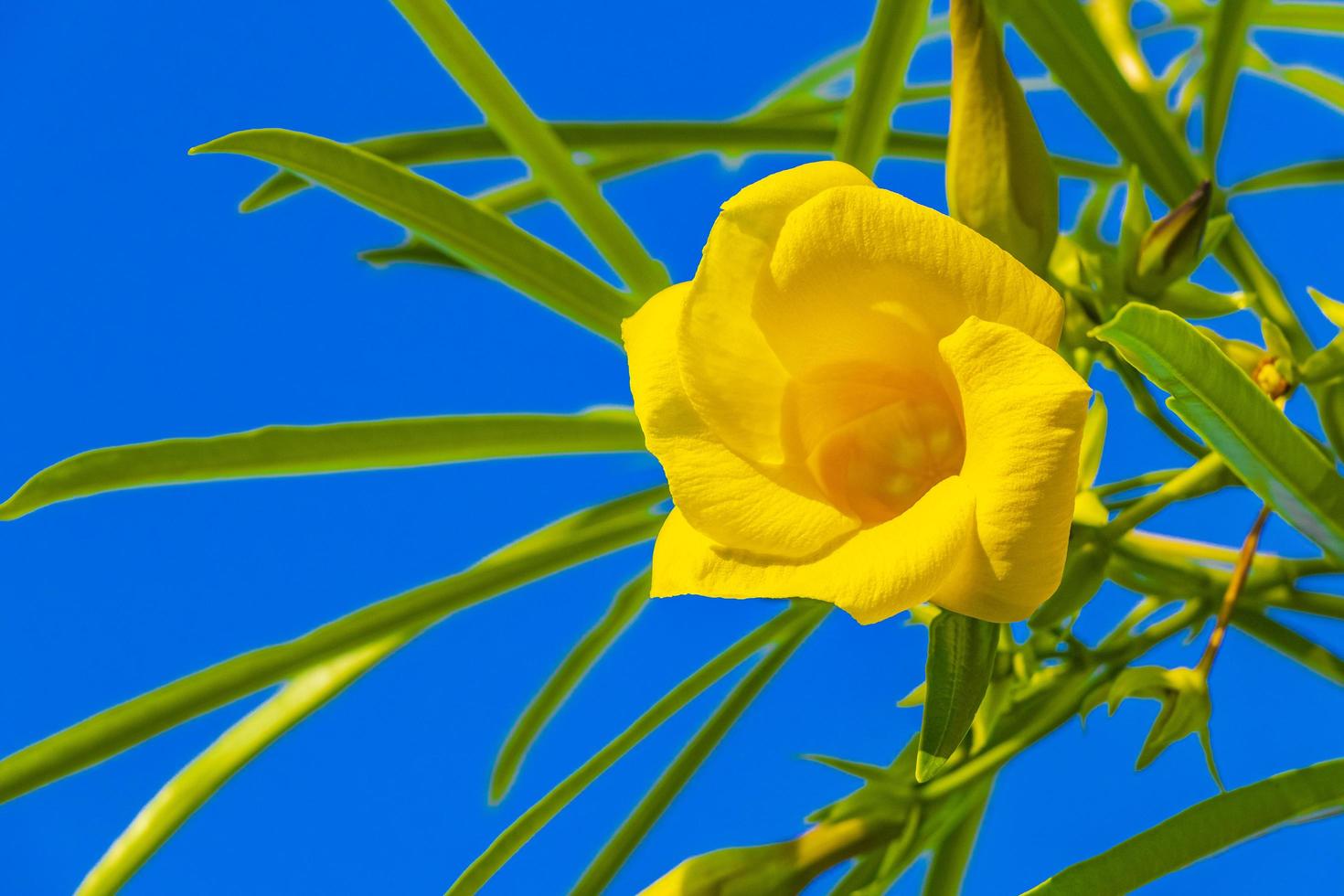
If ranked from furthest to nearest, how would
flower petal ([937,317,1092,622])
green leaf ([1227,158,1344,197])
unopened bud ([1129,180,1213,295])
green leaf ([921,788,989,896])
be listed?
green leaf ([1227,158,1344,197]) < green leaf ([921,788,989,896]) < unopened bud ([1129,180,1213,295]) < flower petal ([937,317,1092,622])

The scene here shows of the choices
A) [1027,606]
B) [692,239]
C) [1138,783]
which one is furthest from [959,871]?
[692,239]

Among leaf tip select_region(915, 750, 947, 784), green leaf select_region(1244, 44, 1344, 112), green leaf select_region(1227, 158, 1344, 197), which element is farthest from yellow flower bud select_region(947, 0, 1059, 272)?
green leaf select_region(1244, 44, 1344, 112)

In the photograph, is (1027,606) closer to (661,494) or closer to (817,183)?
(817,183)

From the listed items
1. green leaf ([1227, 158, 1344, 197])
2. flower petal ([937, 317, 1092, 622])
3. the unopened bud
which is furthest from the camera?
green leaf ([1227, 158, 1344, 197])

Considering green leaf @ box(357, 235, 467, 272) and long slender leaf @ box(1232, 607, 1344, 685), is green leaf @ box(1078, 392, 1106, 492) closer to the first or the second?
long slender leaf @ box(1232, 607, 1344, 685)

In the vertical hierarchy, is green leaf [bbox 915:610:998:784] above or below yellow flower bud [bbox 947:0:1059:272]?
below

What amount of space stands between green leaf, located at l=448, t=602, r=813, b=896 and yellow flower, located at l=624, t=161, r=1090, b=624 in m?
0.18

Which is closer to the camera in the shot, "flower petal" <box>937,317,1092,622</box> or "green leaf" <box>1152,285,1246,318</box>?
"flower petal" <box>937,317,1092,622</box>

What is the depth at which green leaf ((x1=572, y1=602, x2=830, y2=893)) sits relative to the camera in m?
0.53

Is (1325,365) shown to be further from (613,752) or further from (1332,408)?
(613,752)

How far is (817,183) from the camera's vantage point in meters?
0.30

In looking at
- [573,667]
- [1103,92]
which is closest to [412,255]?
[573,667]

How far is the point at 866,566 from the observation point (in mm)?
273

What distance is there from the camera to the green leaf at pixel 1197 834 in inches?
13.5
